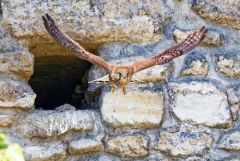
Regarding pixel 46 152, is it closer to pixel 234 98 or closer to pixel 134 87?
pixel 134 87

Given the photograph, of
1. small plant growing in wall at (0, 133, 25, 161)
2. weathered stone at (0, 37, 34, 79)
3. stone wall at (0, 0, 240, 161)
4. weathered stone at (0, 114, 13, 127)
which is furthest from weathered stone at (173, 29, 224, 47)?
small plant growing in wall at (0, 133, 25, 161)

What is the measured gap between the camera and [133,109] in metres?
1.73

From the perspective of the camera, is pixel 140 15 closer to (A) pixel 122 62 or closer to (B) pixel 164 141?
(A) pixel 122 62

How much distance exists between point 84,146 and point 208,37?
2.06 ft

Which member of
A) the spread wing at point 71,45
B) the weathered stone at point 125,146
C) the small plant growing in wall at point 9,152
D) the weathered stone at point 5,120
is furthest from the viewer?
the weathered stone at point 125,146

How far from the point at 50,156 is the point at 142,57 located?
1.62 ft

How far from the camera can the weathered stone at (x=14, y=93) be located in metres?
1.62

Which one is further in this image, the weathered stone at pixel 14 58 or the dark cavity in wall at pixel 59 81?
the dark cavity in wall at pixel 59 81

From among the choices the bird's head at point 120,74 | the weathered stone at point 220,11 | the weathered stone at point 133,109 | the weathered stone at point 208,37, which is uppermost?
the weathered stone at point 220,11

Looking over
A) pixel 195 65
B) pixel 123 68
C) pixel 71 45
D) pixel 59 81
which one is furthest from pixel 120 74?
pixel 59 81

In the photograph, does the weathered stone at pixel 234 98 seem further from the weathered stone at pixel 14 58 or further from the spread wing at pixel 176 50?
the weathered stone at pixel 14 58

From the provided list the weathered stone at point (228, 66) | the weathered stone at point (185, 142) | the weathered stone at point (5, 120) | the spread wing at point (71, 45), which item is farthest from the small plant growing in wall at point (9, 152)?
the weathered stone at point (228, 66)

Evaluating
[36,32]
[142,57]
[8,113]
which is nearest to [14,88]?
[8,113]

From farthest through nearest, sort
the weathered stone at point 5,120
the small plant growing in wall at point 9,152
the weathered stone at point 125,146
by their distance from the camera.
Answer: the weathered stone at point 125,146 < the weathered stone at point 5,120 < the small plant growing in wall at point 9,152
